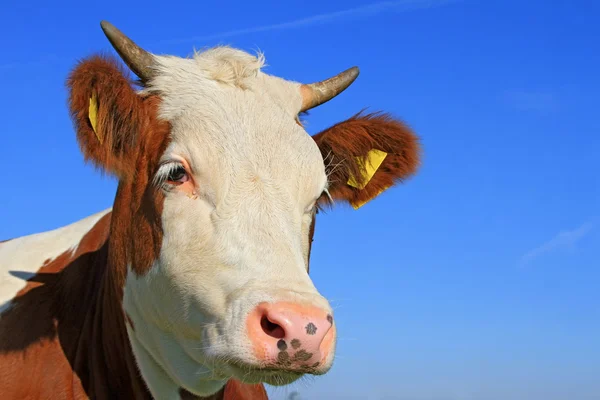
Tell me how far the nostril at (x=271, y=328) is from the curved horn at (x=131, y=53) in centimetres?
224

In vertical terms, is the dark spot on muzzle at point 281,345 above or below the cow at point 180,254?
below

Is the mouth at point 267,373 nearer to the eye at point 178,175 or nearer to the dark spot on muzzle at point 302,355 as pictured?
the dark spot on muzzle at point 302,355

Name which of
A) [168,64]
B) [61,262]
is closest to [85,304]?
[61,262]

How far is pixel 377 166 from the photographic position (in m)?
6.70

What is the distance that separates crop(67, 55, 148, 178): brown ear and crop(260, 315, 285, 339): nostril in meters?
1.63

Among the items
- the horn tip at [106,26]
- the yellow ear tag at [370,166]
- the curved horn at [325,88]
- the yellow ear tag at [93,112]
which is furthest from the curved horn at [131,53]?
the yellow ear tag at [370,166]

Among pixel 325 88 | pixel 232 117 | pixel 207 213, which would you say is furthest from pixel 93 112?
pixel 325 88

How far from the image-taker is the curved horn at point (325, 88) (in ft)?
20.0

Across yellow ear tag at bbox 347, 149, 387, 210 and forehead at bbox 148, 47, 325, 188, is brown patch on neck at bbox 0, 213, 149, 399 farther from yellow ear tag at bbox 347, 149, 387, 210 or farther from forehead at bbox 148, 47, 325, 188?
yellow ear tag at bbox 347, 149, 387, 210

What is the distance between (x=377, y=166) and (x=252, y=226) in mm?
2482

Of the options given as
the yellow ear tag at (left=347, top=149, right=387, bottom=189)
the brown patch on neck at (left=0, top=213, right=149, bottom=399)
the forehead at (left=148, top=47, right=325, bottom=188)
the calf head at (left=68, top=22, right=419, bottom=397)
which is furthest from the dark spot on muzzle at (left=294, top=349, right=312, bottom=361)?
the yellow ear tag at (left=347, top=149, right=387, bottom=189)

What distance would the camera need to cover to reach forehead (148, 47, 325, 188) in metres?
4.79

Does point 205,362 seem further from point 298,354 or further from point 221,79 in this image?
point 221,79

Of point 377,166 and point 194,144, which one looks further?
point 377,166
